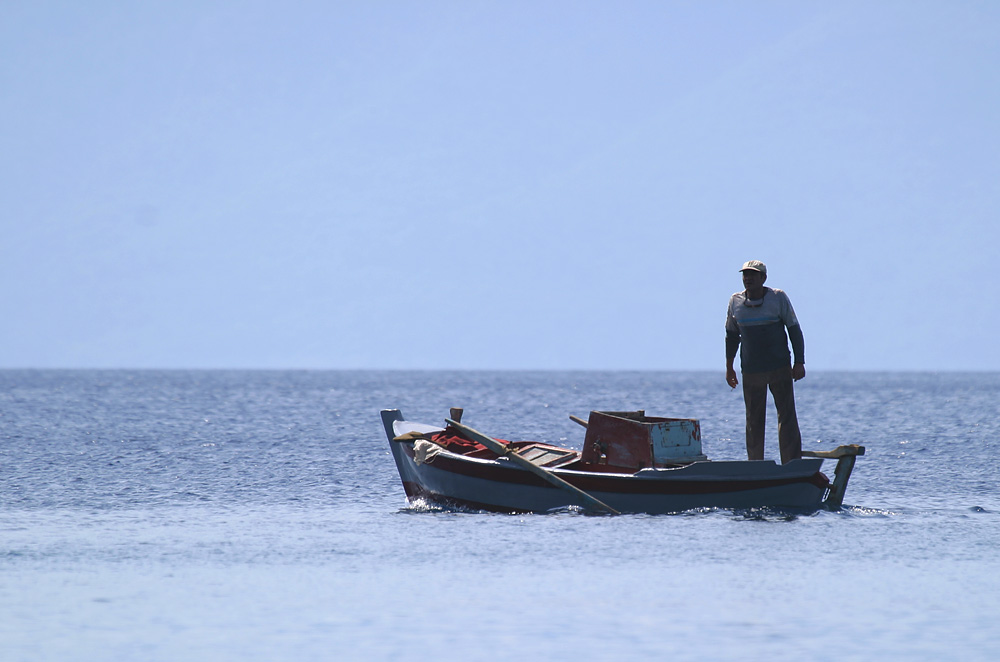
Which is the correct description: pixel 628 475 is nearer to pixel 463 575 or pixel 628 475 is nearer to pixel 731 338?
pixel 731 338

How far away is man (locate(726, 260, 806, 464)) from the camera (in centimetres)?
1527

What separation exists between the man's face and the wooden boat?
2.25m

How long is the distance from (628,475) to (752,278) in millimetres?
3255

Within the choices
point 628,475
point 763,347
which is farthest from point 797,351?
point 628,475

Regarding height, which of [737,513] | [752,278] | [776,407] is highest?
[752,278]

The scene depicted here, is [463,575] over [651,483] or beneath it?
beneath

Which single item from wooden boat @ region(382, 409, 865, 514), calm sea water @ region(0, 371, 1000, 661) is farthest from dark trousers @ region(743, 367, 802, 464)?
calm sea water @ region(0, 371, 1000, 661)

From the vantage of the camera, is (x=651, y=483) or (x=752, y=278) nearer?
(x=752, y=278)

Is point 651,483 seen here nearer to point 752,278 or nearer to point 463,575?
point 752,278

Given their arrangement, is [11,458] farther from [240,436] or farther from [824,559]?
[824,559]

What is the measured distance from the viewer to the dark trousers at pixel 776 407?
1541cm

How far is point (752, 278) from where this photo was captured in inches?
598

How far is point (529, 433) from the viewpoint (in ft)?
124

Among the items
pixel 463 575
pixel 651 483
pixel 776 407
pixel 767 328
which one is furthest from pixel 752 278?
pixel 463 575
